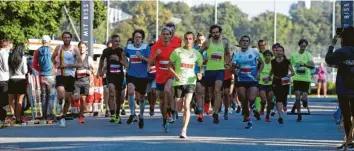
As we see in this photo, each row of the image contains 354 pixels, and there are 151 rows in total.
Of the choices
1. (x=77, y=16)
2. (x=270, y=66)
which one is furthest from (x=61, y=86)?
(x=77, y=16)

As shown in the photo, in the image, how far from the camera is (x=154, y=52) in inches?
714

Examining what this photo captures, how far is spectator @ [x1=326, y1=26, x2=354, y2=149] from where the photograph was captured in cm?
1366

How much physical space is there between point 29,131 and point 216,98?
433cm

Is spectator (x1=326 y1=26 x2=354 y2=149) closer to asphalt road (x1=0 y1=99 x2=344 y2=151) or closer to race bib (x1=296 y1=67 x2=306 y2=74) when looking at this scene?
asphalt road (x1=0 y1=99 x2=344 y2=151)

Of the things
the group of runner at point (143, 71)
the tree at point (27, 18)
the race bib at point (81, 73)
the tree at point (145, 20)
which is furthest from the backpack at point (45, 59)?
the tree at point (145, 20)

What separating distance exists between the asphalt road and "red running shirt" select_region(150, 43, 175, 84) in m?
0.92

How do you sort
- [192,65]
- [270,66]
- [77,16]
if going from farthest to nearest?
[77,16]
[270,66]
[192,65]

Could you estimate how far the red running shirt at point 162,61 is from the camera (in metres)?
18.1

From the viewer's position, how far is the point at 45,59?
2089 cm

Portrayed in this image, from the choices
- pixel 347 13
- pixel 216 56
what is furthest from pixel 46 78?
pixel 347 13

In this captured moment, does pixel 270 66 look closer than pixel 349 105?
No

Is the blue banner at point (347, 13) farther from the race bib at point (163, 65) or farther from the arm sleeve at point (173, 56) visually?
the arm sleeve at point (173, 56)

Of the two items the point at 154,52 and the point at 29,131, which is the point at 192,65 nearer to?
the point at 154,52

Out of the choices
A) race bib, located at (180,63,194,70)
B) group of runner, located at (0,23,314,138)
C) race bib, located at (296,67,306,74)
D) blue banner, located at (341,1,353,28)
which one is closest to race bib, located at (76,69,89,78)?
group of runner, located at (0,23,314,138)
